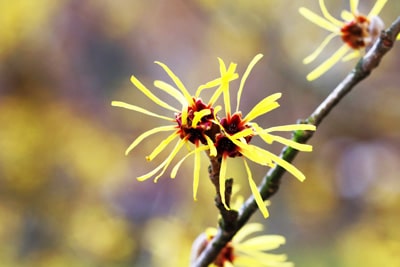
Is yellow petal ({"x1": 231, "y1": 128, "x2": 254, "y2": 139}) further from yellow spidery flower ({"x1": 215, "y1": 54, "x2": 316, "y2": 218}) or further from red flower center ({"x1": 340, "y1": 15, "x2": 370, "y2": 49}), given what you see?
red flower center ({"x1": 340, "y1": 15, "x2": 370, "y2": 49})

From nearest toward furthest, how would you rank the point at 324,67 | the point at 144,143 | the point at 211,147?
the point at 211,147, the point at 324,67, the point at 144,143

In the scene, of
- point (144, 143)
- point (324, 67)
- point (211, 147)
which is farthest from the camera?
point (144, 143)

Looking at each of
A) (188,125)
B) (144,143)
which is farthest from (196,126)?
(144,143)

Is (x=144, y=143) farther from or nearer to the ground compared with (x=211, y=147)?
farther from the ground

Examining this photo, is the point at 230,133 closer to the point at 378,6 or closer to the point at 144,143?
the point at 378,6

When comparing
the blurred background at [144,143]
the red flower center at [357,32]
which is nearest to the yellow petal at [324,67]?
the red flower center at [357,32]

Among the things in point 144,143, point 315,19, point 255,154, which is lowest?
point 255,154

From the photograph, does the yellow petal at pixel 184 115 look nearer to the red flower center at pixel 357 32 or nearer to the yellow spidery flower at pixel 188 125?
the yellow spidery flower at pixel 188 125
